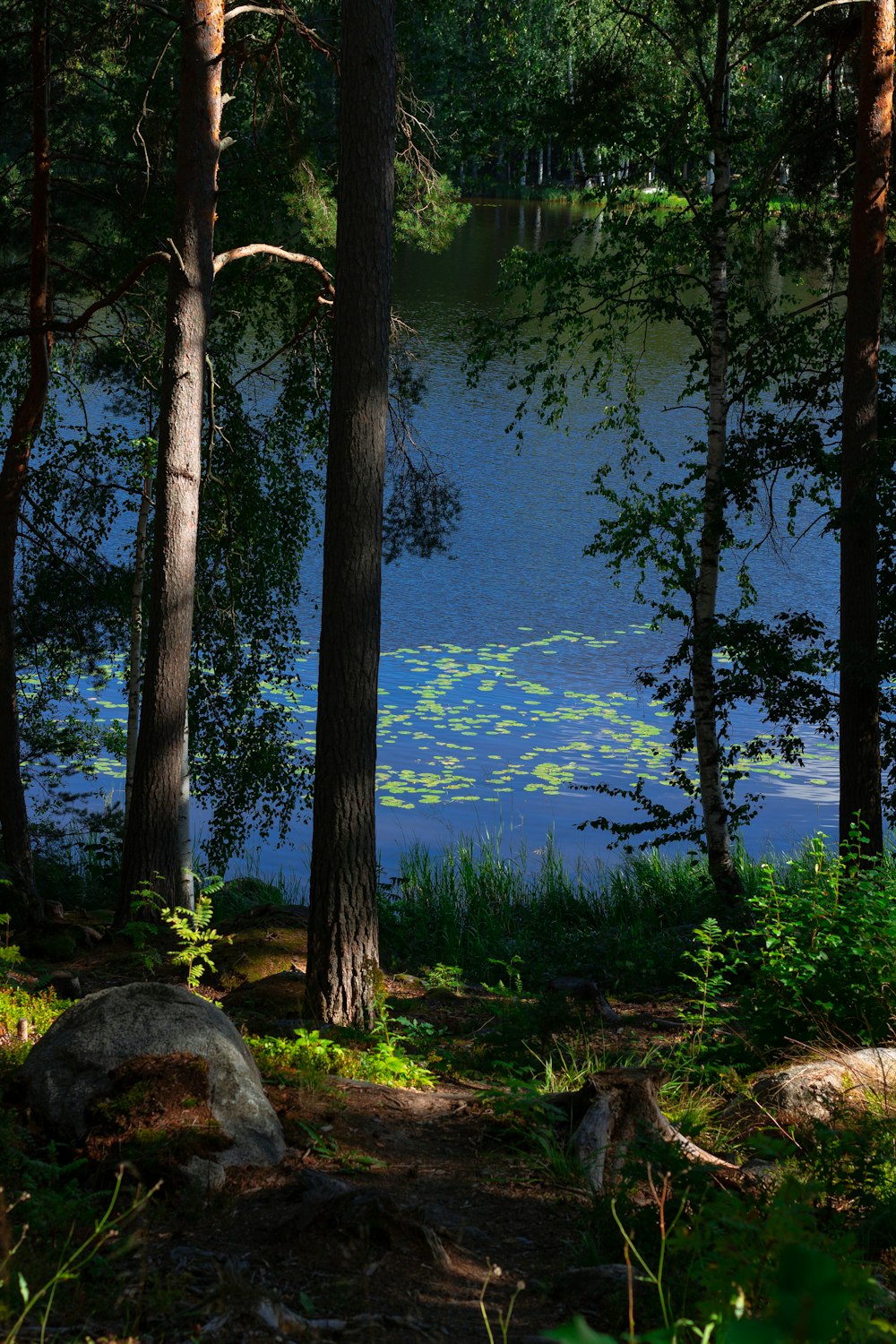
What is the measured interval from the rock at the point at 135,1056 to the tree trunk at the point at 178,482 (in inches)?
145

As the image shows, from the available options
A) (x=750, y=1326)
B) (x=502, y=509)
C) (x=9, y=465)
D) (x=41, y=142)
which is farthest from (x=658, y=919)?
(x=502, y=509)

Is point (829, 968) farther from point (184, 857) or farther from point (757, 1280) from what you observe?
point (184, 857)

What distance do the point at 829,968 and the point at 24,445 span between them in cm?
741

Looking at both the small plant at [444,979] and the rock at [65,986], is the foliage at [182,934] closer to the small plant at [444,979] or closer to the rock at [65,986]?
the rock at [65,986]

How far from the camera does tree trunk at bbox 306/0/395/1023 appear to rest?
570 centimetres

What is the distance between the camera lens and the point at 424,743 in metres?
14.5

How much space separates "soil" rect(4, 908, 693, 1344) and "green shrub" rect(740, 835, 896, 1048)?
4.27ft

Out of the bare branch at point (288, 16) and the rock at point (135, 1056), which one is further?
the bare branch at point (288, 16)

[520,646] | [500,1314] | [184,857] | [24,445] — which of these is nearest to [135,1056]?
[500,1314]

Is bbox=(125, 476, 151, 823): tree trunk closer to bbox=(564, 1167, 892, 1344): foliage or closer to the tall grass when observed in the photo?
the tall grass

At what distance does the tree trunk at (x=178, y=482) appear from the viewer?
7605mm

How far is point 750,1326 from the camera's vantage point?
0.82m

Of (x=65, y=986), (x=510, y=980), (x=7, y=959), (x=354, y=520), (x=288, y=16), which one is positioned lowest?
(x=510, y=980)

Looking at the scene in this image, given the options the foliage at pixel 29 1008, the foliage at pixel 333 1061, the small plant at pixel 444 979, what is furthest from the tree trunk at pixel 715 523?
the foliage at pixel 29 1008
